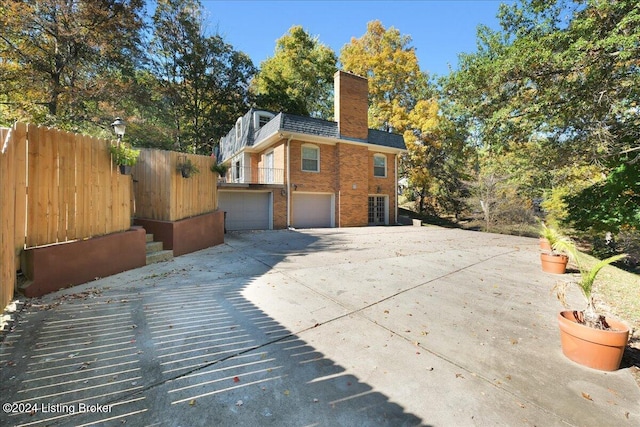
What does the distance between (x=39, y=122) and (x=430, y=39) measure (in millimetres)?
17079

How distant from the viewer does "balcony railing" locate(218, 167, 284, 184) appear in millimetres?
14762

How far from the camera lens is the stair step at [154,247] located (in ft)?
21.2

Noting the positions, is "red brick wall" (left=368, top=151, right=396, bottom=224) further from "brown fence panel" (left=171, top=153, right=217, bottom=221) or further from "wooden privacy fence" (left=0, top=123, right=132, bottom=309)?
"wooden privacy fence" (left=0, top=123, right=132, bottom=309)

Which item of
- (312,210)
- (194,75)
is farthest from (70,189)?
(194,75)

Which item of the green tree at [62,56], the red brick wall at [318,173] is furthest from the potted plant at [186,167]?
the green tree at [62,56]

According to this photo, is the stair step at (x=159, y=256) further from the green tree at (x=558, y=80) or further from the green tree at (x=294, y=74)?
the green tree at (x=294, y=74)

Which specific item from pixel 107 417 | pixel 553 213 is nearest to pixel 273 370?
pixel 107 417

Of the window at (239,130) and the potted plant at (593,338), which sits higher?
the window at (239,130)

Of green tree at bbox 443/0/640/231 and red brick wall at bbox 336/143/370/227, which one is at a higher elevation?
green tree at bbox 443/0/640/231

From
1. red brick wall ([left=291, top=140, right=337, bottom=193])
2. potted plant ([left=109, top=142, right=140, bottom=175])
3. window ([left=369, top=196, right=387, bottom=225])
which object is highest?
red brick wall ([left=291, top=140, right=337, bottom=193])

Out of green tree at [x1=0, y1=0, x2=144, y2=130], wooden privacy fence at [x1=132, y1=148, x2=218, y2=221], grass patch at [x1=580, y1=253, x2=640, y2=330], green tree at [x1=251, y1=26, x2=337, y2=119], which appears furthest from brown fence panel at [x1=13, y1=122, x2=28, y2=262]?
green tree at [x1=251, y1=26, x2=337, y2=119]

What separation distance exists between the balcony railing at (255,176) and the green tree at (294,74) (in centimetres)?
889

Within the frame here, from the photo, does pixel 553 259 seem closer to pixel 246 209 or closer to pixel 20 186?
pixel 20 186

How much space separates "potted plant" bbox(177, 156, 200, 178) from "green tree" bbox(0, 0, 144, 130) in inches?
333
